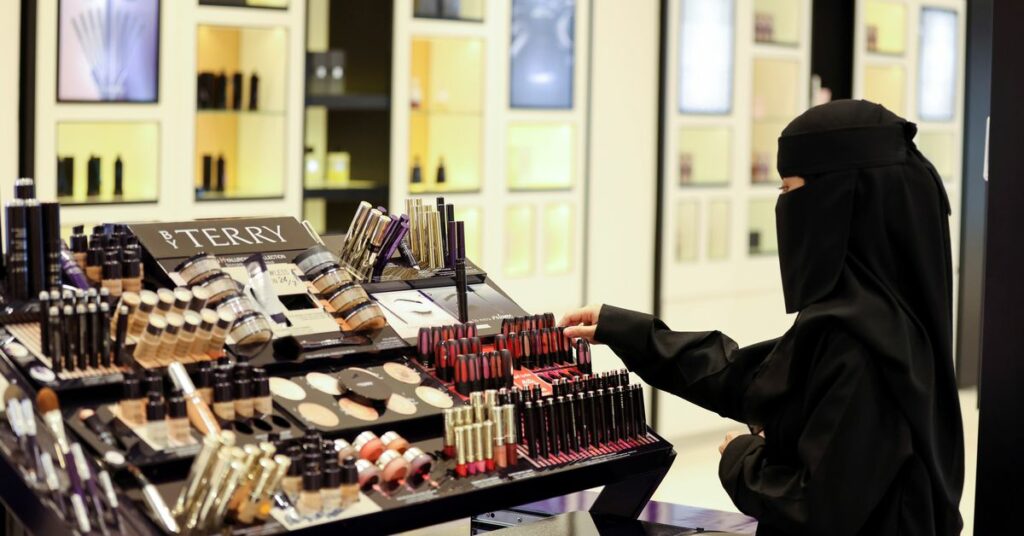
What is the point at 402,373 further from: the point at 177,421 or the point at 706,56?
the point at 706,56

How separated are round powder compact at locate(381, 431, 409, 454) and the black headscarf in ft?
2.39

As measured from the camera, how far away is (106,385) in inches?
81.6

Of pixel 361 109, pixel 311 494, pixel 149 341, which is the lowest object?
pixel 311 494

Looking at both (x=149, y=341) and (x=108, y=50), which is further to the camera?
(x=108, y=50)

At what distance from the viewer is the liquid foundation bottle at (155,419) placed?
1969 mm

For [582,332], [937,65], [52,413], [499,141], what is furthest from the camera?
[937,65]

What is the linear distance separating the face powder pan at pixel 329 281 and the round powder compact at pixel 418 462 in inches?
19.2

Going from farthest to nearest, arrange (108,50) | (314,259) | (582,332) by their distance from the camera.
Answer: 1. (108,50)
2. (582,332)
3. (314,259)

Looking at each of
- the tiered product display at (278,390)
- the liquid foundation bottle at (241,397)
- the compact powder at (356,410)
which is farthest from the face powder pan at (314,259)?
the liquid foundation bottle at (241,397)

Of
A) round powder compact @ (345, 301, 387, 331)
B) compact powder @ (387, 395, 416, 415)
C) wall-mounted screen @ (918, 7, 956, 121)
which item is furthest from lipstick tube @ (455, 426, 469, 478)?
wall-mounted screen @ (918, 7, 956, 121)

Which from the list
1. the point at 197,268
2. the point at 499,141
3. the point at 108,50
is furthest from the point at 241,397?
the point at 499,141

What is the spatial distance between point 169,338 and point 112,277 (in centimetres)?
23

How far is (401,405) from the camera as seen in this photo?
2266 mm

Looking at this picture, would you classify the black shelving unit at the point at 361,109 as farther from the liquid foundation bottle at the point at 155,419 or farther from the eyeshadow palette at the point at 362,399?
the liquid foundation bottle at the point at 155,419
